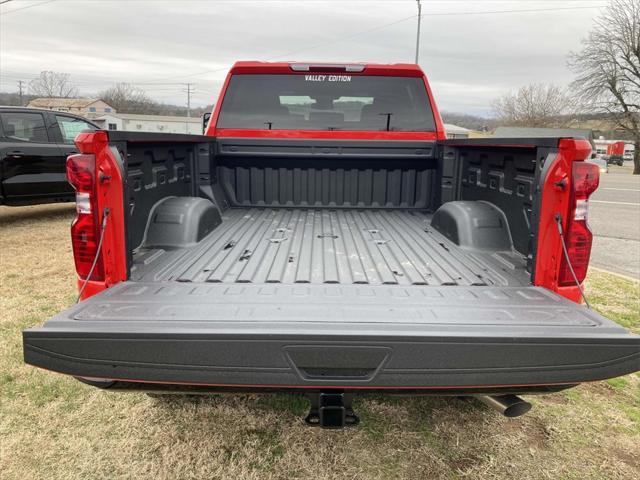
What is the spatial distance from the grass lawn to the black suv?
17.3 ft

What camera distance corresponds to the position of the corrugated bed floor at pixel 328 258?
2.54 meters

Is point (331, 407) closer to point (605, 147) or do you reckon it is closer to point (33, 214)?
point (33, 214)

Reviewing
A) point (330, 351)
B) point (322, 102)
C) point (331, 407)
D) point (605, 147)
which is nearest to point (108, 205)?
point (330, 351)

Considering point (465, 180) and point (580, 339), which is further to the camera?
point (465, 180)

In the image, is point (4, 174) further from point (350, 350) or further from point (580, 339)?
point (580, 339)

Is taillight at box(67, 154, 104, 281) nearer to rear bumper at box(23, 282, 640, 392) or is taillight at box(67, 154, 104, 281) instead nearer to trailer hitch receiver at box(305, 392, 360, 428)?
rear bumper at box(23, 282, 640, 392)

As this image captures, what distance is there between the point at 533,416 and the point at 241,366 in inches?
88.0

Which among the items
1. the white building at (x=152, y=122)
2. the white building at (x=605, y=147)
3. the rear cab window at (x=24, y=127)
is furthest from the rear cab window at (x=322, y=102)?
the white building at (x=605, y=147)

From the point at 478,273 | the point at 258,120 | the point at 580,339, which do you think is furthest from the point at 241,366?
the point at 258,120

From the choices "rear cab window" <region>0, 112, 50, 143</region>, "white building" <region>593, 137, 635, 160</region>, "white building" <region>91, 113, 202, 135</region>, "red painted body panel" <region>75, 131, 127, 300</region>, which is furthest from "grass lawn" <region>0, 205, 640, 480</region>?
"white building" <region>593, 137, 635, 160</region>

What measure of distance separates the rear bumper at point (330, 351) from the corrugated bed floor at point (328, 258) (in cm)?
61

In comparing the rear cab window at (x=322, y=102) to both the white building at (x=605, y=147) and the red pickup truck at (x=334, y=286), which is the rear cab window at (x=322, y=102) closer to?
the red pickup truck at (x=334, y=286)

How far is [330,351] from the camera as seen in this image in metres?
1.81

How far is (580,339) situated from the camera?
182 centimetres
